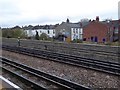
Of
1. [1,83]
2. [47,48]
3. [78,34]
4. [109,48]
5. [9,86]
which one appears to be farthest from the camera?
[78,34]

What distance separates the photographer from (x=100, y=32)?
60406 mm

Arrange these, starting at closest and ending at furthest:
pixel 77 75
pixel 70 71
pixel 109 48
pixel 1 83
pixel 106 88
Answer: pixel 1 83 → pixel 106 88 → pixel 77 75 → pixel 70 71 → pixel 109 48

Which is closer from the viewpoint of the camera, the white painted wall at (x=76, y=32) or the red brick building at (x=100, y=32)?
the red brick building at (x=100, y=32)

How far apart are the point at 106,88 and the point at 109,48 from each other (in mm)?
14969

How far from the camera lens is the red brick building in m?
59.8

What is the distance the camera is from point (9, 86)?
6301 mm

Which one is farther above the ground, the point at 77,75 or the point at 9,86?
the point at 9,86

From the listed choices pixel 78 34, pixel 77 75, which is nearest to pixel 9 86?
pixel 77 75

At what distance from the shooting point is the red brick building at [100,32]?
196 feet

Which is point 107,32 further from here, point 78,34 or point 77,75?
point 77,75

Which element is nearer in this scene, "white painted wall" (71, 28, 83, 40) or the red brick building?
the red brick building

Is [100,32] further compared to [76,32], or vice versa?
[76,32]

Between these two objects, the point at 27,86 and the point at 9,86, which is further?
the point at 27,86

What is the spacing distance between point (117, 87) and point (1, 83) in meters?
5.45
